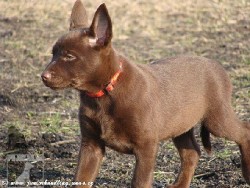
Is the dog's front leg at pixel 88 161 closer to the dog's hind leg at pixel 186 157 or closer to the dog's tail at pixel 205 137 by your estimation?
the dog's hind leg at pixel 186 157

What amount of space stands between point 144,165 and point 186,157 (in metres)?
1.13

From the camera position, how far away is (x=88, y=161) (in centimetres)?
629

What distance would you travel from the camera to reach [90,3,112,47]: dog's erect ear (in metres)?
5.90

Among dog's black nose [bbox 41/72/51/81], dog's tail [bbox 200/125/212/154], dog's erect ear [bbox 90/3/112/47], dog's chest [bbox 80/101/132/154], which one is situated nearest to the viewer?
dog's black nose [bbox 41/72/51/81]

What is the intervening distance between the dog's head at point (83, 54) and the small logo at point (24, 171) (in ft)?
3.78

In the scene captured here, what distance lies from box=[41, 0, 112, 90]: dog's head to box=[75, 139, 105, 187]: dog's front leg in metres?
0.52

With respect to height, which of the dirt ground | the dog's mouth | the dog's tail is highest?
the dog's mouth

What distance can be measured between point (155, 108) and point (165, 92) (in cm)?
27

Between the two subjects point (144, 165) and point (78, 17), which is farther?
point (78, 17)

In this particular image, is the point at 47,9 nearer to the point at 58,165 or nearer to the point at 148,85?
the point at 58,165

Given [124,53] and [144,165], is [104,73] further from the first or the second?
[124,53]

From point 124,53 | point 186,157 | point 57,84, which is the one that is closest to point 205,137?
point 186,157

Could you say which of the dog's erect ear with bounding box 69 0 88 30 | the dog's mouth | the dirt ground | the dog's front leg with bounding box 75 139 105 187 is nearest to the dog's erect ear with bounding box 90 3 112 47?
the dog's mouth

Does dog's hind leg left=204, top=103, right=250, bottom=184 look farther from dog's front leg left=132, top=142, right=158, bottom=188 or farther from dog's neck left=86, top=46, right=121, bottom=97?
dog's neck left=86, top=46, right=121, bottom=97
